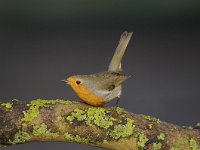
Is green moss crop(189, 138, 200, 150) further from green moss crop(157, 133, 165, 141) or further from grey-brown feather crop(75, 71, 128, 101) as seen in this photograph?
grey-brown feather crop(75, 71, 128, 101)

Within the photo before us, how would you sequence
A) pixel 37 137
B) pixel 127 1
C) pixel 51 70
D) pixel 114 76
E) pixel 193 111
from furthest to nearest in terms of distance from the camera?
pixel 127 1, pixel 51 70, pixel 193 111, pixel 114 76, pixel 37 137

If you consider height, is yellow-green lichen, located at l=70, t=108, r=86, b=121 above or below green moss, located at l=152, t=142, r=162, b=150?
above

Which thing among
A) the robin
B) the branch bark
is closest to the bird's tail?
the robin

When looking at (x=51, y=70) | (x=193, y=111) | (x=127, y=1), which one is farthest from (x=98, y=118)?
(x=127, y=1)

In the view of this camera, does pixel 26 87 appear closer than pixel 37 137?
No

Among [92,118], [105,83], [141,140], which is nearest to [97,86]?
[105,83]

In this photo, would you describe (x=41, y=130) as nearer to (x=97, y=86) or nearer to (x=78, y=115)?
(x=78, y=115)

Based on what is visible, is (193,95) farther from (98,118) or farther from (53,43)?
(98,118)
